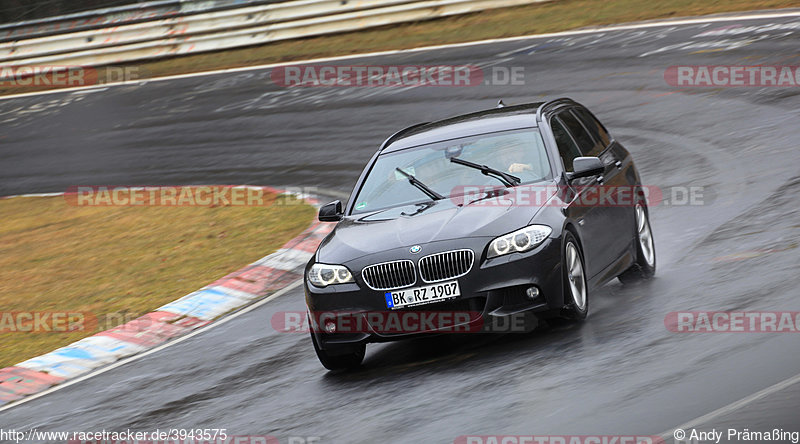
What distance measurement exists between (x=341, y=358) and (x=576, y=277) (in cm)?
172

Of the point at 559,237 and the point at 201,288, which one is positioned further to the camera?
the point at 201,288

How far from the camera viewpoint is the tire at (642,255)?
9.70 m

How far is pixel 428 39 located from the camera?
82.3 feet

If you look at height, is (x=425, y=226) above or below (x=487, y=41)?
below

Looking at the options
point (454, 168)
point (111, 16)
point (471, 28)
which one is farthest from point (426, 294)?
point (111, 16)

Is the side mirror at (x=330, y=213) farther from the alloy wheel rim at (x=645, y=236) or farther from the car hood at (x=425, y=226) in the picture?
the alloy wheel rim at (x=645, y=236)

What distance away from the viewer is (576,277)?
825 centimetres

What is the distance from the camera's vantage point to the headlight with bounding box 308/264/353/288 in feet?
26.3

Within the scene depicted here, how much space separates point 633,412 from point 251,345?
13.9ft

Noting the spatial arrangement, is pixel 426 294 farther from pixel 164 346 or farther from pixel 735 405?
pixel 164 346

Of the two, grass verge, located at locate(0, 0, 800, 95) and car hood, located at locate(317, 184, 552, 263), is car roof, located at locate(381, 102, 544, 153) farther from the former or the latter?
grass verge, located at locate(0, 0, 800, 95)

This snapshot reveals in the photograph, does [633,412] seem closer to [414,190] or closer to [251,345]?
[414,190]

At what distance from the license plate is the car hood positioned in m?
0.33

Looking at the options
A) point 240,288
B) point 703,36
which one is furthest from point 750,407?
point 703,36
